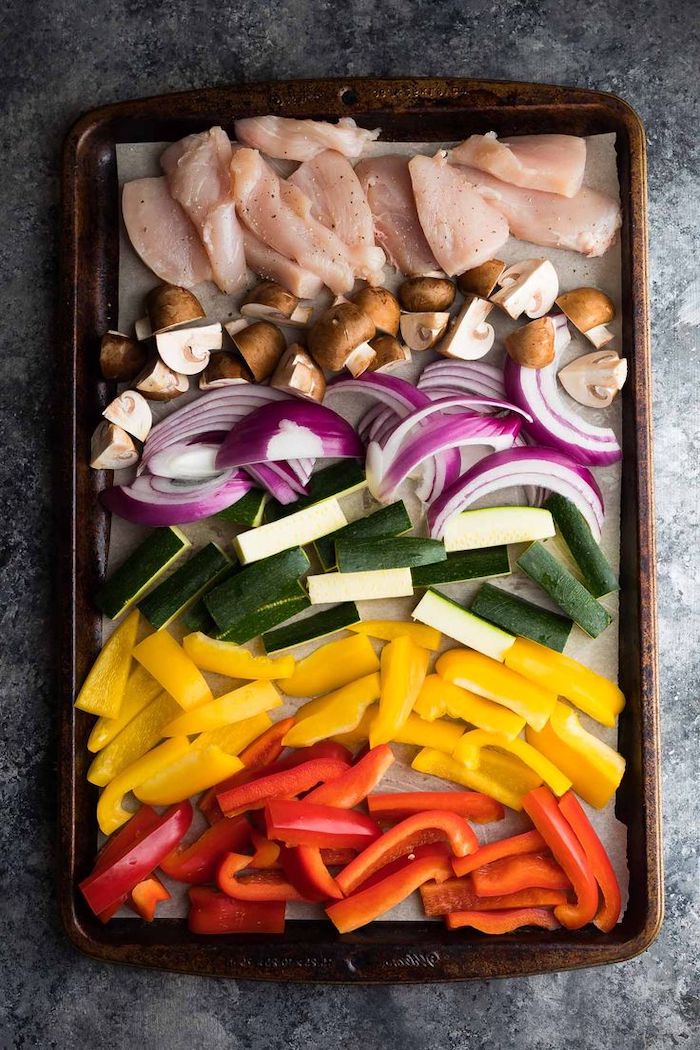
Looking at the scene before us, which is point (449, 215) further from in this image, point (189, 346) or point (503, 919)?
point (503, 919)

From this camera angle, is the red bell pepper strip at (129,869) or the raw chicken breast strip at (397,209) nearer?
the red bell pepper strip at (129,869)

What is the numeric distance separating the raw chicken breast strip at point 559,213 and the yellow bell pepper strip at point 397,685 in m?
1.37

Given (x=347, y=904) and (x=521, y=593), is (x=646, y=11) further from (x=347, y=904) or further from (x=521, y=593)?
(x=347, y=904)

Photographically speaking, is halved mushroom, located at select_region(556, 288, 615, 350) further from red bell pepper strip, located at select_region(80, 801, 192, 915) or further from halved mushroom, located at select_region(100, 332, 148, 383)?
red bell pepper strip, located at select_region(80, 801, 192, 915)

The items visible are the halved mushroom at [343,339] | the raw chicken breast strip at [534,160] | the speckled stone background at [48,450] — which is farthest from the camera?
the speckled stone background at [48,450]

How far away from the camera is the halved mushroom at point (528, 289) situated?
264cm

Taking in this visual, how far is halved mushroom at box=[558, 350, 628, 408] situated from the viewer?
8.68 ft

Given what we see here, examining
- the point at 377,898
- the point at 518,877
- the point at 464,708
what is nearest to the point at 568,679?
the point at 464,708

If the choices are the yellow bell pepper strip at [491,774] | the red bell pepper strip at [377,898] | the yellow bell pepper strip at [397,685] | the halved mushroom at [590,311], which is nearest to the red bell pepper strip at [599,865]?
the yellow bell pepper strip at [491,774]

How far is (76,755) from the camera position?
269 cm

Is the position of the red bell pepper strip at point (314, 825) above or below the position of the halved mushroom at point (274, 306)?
below

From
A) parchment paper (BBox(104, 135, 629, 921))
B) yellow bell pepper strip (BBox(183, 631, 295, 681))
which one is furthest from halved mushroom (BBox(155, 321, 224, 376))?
yellow bell pepper strip (BBox(183, 631, 295, 681))

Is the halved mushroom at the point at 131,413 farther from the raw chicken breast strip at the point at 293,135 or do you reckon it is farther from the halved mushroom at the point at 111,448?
the raw chicken breast strip at the point at 293,135

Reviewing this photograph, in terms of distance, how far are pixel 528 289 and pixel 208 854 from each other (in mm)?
2038
